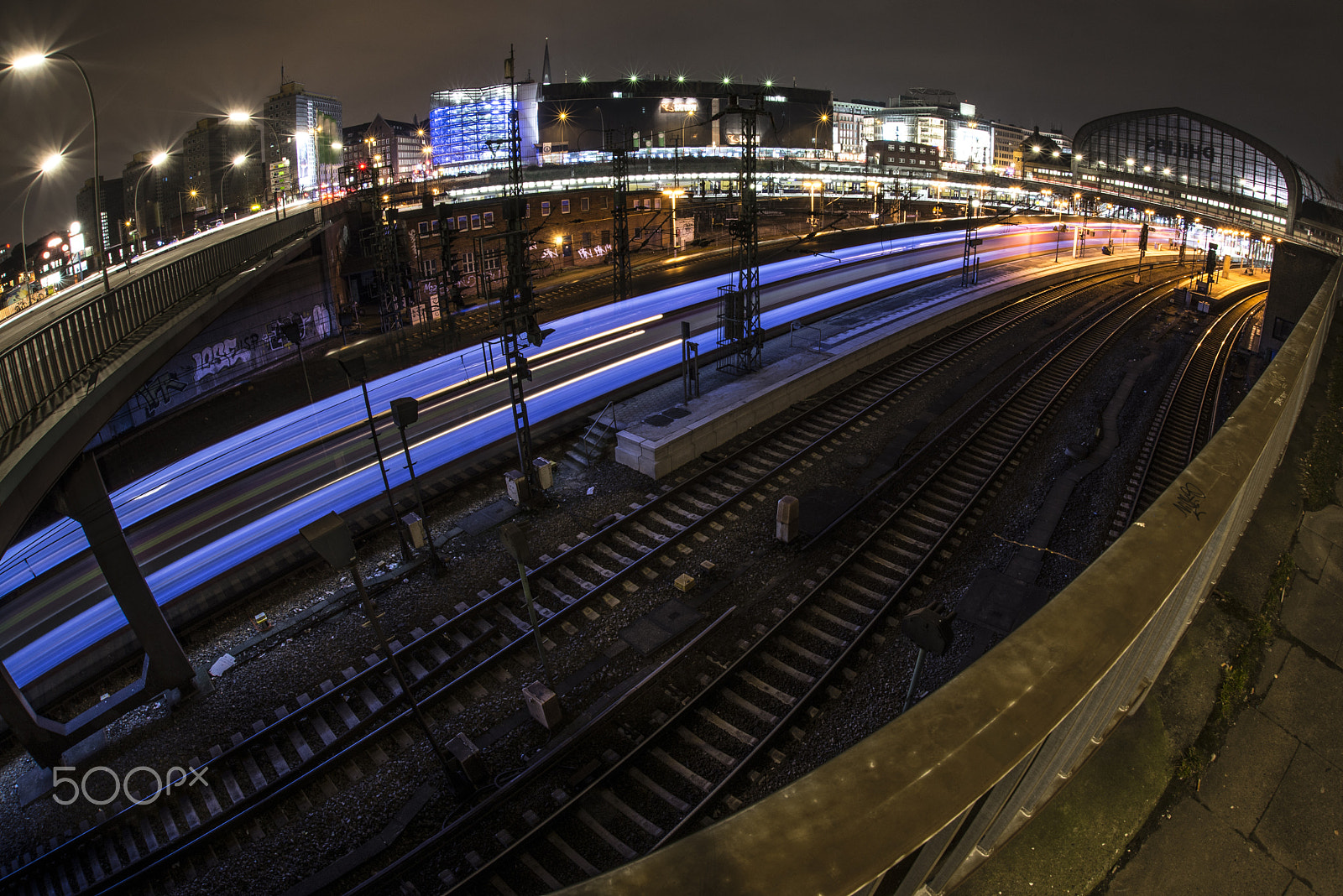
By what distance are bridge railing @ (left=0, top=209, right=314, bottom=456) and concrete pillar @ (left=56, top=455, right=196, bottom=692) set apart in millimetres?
1020

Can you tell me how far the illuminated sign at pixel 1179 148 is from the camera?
84.9 m

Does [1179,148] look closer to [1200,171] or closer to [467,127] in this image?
[1200,171]

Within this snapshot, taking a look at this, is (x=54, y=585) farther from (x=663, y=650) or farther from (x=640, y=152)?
(x=640, y=152)

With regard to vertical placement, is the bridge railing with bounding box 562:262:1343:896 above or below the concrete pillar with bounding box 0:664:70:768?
above

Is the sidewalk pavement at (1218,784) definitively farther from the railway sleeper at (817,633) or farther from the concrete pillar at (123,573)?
the concrete pillar at (123,573)

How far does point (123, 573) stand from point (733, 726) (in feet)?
27.8

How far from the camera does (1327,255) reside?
20281 millimetres

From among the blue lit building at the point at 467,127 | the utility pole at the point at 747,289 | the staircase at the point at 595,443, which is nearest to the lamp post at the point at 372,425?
the staircase at the point at 595,443

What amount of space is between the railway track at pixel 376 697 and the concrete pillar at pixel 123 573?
1.63 meters

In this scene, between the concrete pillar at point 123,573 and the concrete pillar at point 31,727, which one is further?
the concrete pillar at point 123,573

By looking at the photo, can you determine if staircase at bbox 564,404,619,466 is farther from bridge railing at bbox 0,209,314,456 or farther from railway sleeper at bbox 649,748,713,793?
bridge railing at bbox 0,209,314,456

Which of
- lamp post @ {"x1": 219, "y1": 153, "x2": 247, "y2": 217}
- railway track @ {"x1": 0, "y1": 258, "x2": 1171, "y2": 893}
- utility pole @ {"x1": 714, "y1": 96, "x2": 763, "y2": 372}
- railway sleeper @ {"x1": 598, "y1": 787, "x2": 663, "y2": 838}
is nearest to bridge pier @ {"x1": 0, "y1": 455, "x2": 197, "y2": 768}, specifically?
railway track @ {"x1": 0, "y1": 258, "x2": 1171, "y2": 893}

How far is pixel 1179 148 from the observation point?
87125 millimetres

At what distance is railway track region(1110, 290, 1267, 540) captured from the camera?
1296 cm
